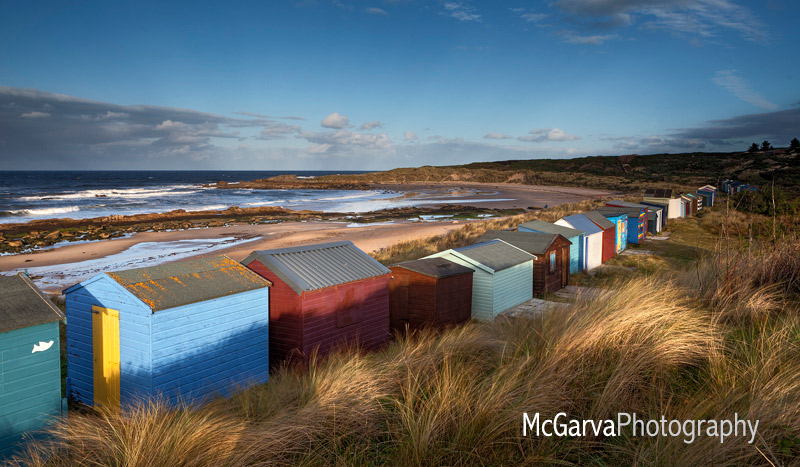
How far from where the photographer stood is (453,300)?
12.5 meters

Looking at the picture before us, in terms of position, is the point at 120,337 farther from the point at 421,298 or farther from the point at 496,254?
the point at 496,254

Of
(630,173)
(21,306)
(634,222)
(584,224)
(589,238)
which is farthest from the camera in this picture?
(630,173)

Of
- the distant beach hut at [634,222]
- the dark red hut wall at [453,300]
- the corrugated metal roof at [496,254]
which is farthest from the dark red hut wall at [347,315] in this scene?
the distant beach hut at [634,222]

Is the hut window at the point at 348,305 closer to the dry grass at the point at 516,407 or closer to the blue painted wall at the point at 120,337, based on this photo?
the blue painted wall at the point at 120,337

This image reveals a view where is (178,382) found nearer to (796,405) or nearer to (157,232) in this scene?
(796,405)

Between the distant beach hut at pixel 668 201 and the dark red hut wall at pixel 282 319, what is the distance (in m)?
32.5

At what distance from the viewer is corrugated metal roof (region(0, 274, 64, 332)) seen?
598 cm

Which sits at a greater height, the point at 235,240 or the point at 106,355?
the point at 106,355

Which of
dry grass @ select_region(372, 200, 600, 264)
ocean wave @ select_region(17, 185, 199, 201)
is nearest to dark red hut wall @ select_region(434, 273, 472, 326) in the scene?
dry grass @ select_region(372, 200, 600, 264)

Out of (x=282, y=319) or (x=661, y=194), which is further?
(x=661, y=194)

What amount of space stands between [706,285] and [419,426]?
583cm

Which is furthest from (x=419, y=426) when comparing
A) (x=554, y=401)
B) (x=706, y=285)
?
(x=706, y=285)

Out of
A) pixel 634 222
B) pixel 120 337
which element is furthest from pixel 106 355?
pixel 634 222

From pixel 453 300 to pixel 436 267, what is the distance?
3.03 ft
